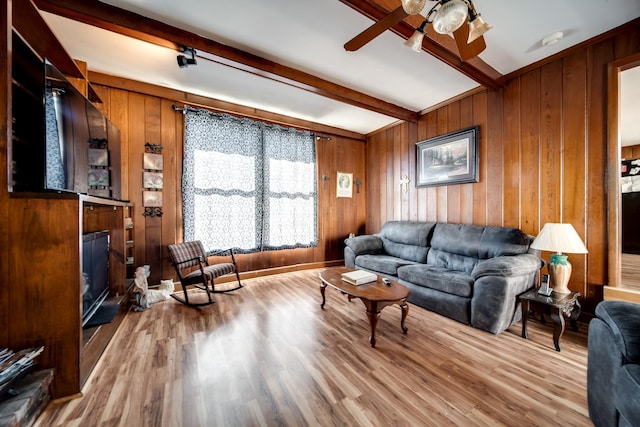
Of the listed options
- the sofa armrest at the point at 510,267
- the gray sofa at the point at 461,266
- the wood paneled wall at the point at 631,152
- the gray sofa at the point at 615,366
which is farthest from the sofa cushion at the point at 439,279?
the wood paneled wall at the point at 631,152

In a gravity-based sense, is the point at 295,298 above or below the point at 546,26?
below

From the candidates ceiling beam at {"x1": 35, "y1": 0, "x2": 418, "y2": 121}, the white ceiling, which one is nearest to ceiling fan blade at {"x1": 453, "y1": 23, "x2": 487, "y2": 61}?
the white ceiling

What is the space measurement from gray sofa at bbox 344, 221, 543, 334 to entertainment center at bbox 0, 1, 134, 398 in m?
2.90

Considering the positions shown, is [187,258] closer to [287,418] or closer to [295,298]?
[295,298]

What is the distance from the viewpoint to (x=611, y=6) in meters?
1.80

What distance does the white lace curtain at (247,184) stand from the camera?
3.30 m

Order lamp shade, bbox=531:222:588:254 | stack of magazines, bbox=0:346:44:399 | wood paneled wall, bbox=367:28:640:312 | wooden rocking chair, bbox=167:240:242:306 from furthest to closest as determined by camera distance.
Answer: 1. wooden rocking chair, bbox=167:240:242:306
2. wood paneled wall, bbox=367:28:640:312
3. lamp shade, bbox=531:222:588:254
4. stack of magazines, bbox=0:346:44:399

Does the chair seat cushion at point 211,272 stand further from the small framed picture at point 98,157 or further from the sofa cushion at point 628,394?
the sofa cushion at point 628,394

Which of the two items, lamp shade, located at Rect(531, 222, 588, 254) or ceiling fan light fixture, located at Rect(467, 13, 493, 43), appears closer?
ceiling fan light fixture, located at Rect(467, 13, 493, 43)

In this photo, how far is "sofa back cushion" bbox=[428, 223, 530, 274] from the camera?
2473mm

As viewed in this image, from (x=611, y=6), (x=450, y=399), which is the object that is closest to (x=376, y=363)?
(x=450, y=399)

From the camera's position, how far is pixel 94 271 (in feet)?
6.29

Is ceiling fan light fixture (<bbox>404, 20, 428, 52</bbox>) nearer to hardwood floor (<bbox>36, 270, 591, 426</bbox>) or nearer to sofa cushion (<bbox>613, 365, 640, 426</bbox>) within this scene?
sofa cushion (<bbox>613, 365, 640, 426</bbox>)

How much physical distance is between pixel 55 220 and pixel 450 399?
2532 mm
